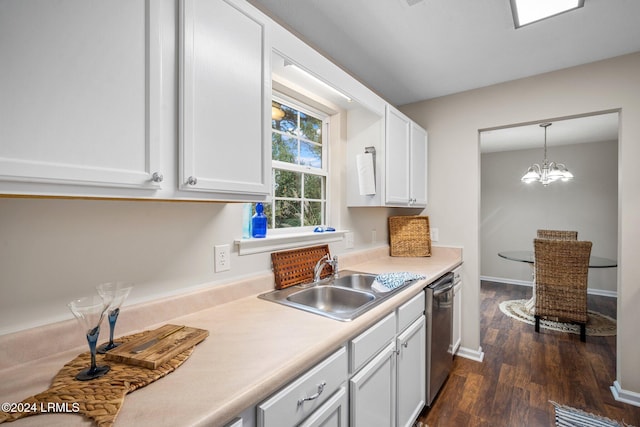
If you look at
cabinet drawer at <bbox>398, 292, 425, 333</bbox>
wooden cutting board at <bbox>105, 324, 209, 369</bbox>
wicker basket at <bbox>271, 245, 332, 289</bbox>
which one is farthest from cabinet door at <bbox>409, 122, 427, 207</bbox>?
wooden cutting board at <bbox>105, 324, 209, 369</bbox>

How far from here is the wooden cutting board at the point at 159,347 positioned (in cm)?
81

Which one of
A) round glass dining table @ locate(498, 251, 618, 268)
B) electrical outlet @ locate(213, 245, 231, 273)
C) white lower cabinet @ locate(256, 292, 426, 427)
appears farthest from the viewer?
round glass dining table @ locate(498, 251, 618, 268)

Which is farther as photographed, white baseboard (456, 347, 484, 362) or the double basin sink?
white baseboard (456, 347, 484, 362)

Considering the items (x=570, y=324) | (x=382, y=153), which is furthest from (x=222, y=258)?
(x=570, y=324)

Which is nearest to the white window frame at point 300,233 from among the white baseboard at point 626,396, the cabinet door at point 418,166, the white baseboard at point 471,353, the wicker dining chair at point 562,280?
the cabinet door at point 418,166

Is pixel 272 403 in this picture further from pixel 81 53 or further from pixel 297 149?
pixel 297 149

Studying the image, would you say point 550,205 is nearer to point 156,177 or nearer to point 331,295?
point 331,295

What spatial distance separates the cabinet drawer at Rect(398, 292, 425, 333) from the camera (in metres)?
1.56

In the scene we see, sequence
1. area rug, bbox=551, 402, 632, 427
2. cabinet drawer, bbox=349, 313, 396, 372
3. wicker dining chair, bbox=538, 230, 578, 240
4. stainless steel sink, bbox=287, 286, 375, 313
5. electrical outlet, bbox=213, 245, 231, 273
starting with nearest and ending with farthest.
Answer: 1. cabinet drawer, bbox=349, 313, 396, 372
2. electrical outlet, bbox=213, 245, 231, 273
3. stainless steel sink, bbox=287, 286, 375, 313
4. area rug, bbox=551, 402, 632, 427
5. wicker dining chair, bbox=538, 230, 578, 240

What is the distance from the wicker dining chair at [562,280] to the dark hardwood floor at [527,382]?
0.74 feet

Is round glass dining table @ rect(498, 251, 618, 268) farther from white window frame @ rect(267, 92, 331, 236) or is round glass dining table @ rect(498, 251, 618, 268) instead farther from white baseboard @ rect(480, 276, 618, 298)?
white window frame @ rect(267, 92, 331, 236)

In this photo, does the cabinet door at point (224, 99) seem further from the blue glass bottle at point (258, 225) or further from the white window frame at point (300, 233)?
the blue glass bottle at point (258, 225)

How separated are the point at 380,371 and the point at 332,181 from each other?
4.38 ft

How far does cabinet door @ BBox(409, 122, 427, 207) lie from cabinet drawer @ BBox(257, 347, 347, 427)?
1792 mm
